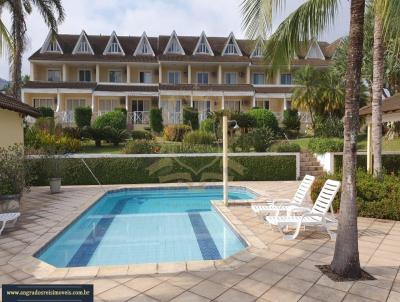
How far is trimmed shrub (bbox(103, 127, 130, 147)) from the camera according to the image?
23.0 metres

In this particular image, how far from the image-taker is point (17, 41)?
1892 cm

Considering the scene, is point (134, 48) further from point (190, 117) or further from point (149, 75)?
point (190, 117)

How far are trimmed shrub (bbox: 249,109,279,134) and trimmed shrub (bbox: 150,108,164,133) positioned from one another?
23.4 ft

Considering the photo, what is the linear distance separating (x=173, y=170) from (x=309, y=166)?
6850 millimetres

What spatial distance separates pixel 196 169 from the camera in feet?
54.2

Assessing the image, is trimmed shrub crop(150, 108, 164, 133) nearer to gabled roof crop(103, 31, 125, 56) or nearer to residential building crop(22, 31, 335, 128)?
residential building crop(22, 31, 335, 128)

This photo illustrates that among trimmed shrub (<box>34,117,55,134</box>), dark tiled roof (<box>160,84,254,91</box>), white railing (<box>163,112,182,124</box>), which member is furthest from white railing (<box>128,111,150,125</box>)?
trimmed shrub (<box>34,117,55,134</box>)

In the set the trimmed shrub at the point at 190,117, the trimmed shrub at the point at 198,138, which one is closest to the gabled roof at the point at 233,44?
the trimmed shrub at the point at 190,117

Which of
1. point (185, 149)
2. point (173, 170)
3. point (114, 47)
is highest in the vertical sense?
point (114, 47)

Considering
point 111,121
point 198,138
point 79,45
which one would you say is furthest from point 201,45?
point 198,138

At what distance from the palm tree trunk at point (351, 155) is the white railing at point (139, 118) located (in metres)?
26.3

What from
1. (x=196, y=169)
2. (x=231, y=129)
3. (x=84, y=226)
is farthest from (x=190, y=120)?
(x=84, y=226)

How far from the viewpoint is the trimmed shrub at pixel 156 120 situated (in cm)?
2661

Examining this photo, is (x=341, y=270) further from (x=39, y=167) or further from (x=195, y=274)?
(x=39, y=167)
